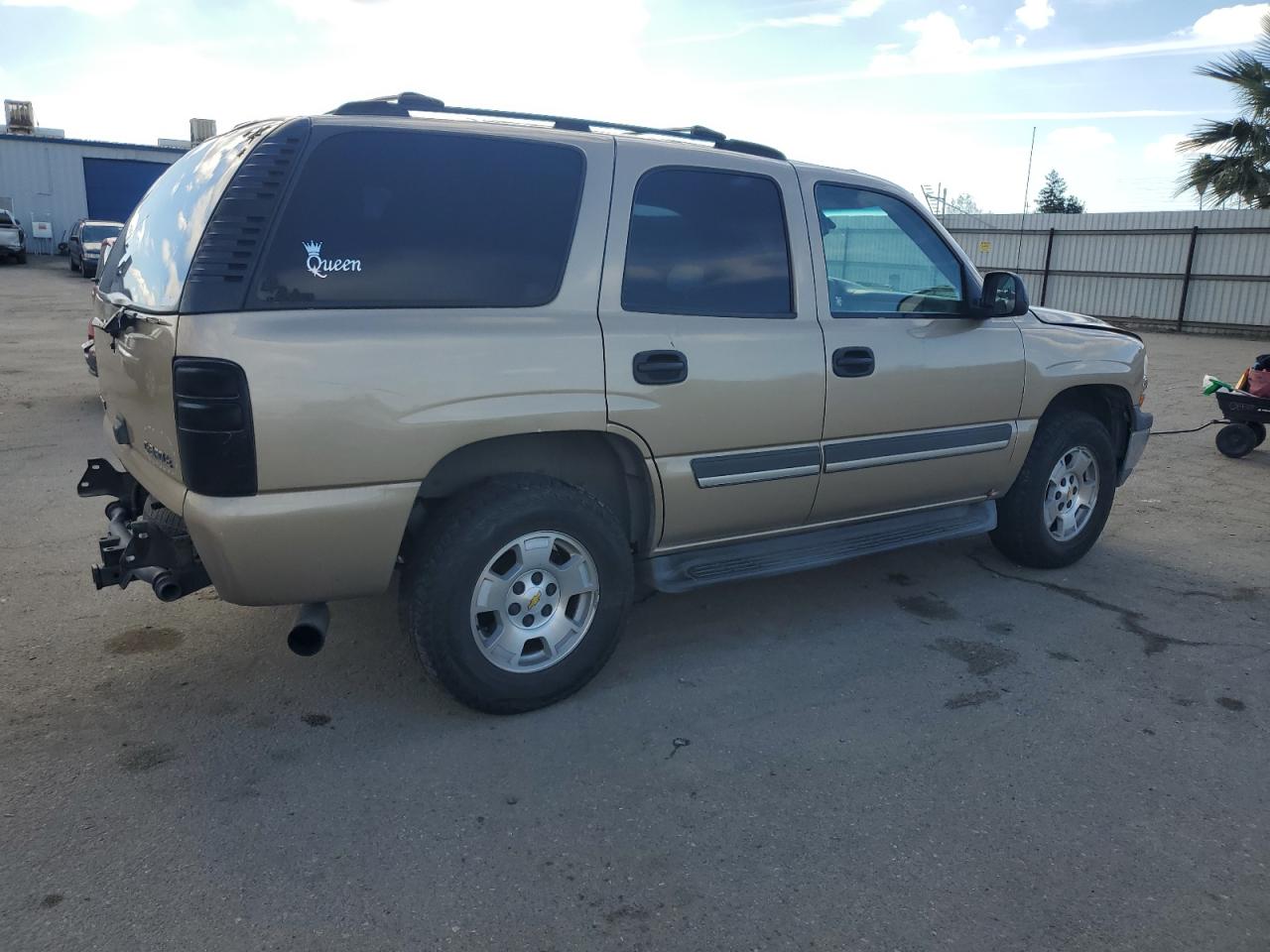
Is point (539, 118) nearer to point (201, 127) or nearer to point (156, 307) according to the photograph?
point (156, 307)

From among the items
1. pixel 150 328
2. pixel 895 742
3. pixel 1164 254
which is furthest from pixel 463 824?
pixel 1164 254

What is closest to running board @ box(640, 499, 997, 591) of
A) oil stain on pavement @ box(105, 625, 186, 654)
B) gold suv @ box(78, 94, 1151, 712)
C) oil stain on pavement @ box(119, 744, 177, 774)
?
gold suv @ box(78, 94, 1151, 712)

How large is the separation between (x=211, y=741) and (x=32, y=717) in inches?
26.1

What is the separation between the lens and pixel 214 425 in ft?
9.55

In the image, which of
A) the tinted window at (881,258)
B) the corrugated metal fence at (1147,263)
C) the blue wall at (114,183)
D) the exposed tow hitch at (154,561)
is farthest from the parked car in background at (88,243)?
the tinted window at (881,258)

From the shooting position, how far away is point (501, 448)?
11.7 feet

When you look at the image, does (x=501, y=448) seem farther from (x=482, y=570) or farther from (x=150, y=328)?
(x=150, y=328)

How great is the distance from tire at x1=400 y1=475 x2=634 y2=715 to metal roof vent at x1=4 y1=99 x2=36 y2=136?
1830 inches

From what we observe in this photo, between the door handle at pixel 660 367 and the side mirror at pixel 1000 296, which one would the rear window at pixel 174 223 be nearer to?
the door handle at pixel 660 367

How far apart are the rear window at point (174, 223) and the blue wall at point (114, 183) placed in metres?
39.0

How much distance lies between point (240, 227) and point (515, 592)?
58.6 inches

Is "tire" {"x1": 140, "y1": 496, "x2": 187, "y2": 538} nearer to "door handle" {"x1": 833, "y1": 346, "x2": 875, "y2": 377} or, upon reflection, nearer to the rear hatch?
the rear hatch

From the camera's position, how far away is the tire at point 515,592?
11.0 feet

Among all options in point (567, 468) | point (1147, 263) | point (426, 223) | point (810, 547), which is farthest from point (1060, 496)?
point (1147, 263)
